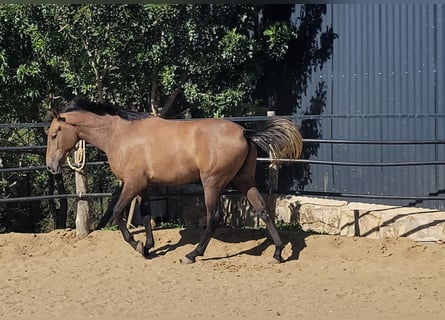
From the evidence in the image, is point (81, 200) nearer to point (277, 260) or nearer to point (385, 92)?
→ point (277, 260)

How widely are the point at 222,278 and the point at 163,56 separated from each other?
3.50 m

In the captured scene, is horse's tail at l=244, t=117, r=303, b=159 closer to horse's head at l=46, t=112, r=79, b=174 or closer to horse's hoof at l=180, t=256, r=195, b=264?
horse's hoof at l=180, t=256, r=195, b=264

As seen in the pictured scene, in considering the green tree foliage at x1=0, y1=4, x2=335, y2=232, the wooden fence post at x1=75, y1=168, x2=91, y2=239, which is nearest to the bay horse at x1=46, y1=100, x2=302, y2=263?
the wooden fence post at x1=75, y1=168, x2=91, y2=239

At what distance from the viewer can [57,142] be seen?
7.83m

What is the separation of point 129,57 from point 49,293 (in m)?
3.72

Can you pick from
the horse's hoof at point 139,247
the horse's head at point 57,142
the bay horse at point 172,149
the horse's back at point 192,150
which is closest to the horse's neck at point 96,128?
the bay horse at point 172,149

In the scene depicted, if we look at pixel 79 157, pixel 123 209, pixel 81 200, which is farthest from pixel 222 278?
pixel 79 157

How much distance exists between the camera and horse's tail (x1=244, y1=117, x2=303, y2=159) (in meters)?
7.66

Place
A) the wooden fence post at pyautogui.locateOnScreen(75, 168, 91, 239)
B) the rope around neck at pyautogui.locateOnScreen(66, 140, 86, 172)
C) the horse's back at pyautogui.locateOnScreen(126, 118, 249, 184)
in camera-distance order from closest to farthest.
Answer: the horse's back at pyautogui.locateOnScreen(126, 118, 249, 184) → the rope around neck at pyautogui.locateOnScreen(66, 140, 86, 172) → the wooden fence post at pyautogui.locateOnScreen(75, 168, 91, 239)

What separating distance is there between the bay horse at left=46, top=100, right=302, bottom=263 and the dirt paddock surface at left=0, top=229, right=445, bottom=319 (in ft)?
1.44

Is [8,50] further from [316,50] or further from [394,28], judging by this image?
[394,28]

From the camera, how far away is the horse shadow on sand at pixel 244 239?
26.1ft

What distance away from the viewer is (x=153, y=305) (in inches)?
239

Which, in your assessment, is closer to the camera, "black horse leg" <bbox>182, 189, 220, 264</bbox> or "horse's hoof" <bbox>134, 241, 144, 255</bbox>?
"black horse leg" <bbox>182, 189, 220, 264</bbox>
